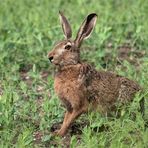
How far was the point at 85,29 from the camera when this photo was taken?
283 inches

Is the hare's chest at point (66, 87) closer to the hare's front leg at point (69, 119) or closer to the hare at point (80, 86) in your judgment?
the hare at point (80, 86)

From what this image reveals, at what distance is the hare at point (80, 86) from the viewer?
22.0 feet

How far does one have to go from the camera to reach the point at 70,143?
6176mm

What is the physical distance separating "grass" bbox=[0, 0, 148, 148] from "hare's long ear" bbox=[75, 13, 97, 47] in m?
0.70

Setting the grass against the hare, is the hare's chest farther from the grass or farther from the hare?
the grass

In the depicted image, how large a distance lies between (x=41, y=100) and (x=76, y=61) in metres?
0.95

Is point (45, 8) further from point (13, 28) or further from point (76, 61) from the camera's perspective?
point (76, 61)

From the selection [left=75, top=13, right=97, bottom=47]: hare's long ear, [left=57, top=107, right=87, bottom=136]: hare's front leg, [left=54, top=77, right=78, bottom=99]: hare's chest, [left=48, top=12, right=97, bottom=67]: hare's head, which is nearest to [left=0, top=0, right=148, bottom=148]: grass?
[left=57, top=107, right=87, bottom=136]: hare's front leg

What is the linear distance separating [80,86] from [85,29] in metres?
0.72

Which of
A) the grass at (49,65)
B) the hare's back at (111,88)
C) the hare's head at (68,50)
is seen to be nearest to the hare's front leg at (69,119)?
the grass at (49,65)

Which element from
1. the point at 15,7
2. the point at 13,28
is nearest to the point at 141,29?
the point at 13,28

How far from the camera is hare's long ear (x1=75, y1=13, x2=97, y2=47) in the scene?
710 cm

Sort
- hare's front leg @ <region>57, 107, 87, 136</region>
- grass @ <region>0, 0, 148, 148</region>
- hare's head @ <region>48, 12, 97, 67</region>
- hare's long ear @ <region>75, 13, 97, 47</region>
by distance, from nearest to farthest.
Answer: grass @ <region>0, 0, 148, 148</region>, hare's front leg @ <region>57, 107, 87, 136</region>, hare's head @ <region>48, 12, 97, 67</region>, hare's long ear @ <region>75, 13, 97, 47</region>

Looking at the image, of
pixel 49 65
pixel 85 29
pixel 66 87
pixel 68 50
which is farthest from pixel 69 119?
pixel 49 65
